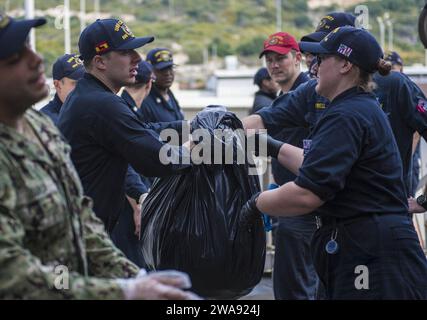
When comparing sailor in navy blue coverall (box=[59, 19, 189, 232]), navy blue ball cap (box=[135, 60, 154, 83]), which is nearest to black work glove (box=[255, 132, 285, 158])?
sailor in navy blue coverall (box=[59, 19, 189, 232])

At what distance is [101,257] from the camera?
3.41m

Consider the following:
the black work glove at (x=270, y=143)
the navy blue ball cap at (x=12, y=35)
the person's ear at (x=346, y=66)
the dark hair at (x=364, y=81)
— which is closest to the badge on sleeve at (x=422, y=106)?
the black work glove at (x=270, y=143)

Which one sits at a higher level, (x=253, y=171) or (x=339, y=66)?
(x=339, y=66)

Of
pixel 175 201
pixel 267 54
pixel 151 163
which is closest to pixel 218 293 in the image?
pixel 175 201

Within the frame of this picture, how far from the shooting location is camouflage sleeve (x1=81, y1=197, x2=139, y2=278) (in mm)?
3396

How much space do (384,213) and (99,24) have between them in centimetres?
210

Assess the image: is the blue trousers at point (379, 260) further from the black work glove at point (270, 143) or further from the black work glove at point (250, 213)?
the black work glove at point (270, 143)

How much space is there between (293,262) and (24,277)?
15.5 feet

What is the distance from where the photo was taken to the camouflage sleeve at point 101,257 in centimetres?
340

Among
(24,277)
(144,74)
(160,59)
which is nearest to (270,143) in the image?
(24,277)

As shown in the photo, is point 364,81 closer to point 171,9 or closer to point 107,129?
point 107,129

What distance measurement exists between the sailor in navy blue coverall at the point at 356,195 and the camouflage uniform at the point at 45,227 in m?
1.35
